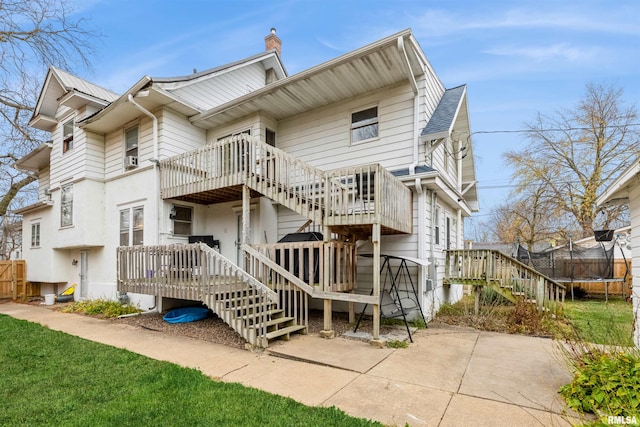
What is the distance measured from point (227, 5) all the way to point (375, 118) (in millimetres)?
7676

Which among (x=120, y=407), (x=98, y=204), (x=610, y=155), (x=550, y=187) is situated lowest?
(x=120, y=407)

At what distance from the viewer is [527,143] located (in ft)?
70.9

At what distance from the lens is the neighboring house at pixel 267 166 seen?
286 inches

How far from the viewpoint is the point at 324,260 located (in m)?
6.61

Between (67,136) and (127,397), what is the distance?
41.7 ft

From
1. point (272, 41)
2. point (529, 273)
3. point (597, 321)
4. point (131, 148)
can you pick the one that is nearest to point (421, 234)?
point (529, 273)

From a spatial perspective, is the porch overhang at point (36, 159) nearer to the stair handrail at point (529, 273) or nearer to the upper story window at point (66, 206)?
the upper story window at point (66, 206)

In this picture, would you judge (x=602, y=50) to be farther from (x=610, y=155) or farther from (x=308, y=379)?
(x=308, y=379)

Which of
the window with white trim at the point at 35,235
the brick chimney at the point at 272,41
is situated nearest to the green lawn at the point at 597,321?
the brick chimney at the point at 272,41

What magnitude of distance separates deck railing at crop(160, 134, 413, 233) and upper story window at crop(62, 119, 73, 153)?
234 inches

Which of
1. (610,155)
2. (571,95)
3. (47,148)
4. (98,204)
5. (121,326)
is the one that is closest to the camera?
(121,326)

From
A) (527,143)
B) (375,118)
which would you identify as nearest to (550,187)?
(527,143)

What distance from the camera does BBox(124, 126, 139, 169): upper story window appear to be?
34.7 ft

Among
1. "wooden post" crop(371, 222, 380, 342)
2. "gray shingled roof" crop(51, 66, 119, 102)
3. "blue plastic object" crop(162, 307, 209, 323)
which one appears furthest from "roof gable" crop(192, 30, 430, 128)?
"blue plastic object" crop(162, 307, 209, 323)
